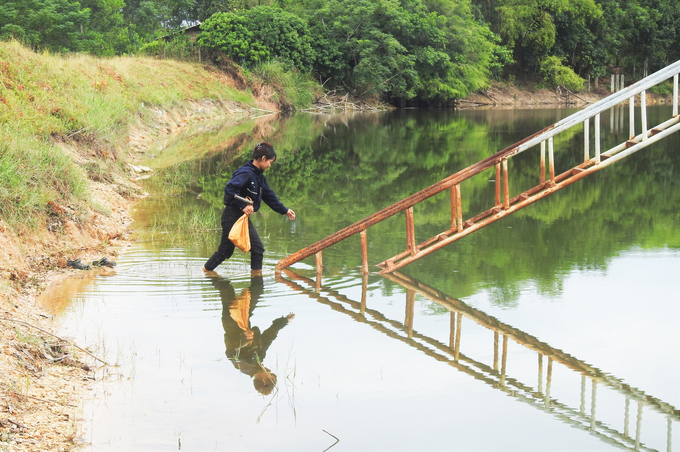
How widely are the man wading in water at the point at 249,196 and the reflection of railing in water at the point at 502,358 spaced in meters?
0.57

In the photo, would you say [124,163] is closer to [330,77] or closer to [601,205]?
[601,205]

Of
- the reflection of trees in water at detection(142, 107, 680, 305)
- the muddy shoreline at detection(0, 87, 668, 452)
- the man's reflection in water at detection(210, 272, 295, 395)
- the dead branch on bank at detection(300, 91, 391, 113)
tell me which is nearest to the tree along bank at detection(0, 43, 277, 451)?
the muddy shoreline at detection(0, 87, 668, 452)

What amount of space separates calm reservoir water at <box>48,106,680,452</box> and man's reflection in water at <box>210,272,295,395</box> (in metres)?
0.04

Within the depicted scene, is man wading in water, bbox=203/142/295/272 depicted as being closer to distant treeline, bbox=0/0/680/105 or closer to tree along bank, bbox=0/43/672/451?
tree along bank, bbox=0/43/672/451

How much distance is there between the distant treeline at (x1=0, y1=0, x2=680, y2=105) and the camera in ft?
152

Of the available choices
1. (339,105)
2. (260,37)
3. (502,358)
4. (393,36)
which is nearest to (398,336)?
(502,358)

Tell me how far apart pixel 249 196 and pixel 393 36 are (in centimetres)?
4438

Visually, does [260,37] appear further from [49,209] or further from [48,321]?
[48,321]

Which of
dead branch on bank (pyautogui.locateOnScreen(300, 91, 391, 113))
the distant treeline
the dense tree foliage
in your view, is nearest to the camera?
the dense tree foliage

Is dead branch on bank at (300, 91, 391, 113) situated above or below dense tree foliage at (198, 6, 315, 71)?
below

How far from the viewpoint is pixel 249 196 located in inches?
341

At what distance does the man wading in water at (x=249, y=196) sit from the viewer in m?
8.45

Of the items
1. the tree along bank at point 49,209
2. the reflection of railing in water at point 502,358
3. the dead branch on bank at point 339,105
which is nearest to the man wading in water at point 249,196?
the reflection of railing in water at point 502,358

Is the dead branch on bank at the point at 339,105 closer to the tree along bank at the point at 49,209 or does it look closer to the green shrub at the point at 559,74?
the green shrub at the point at 559,74
